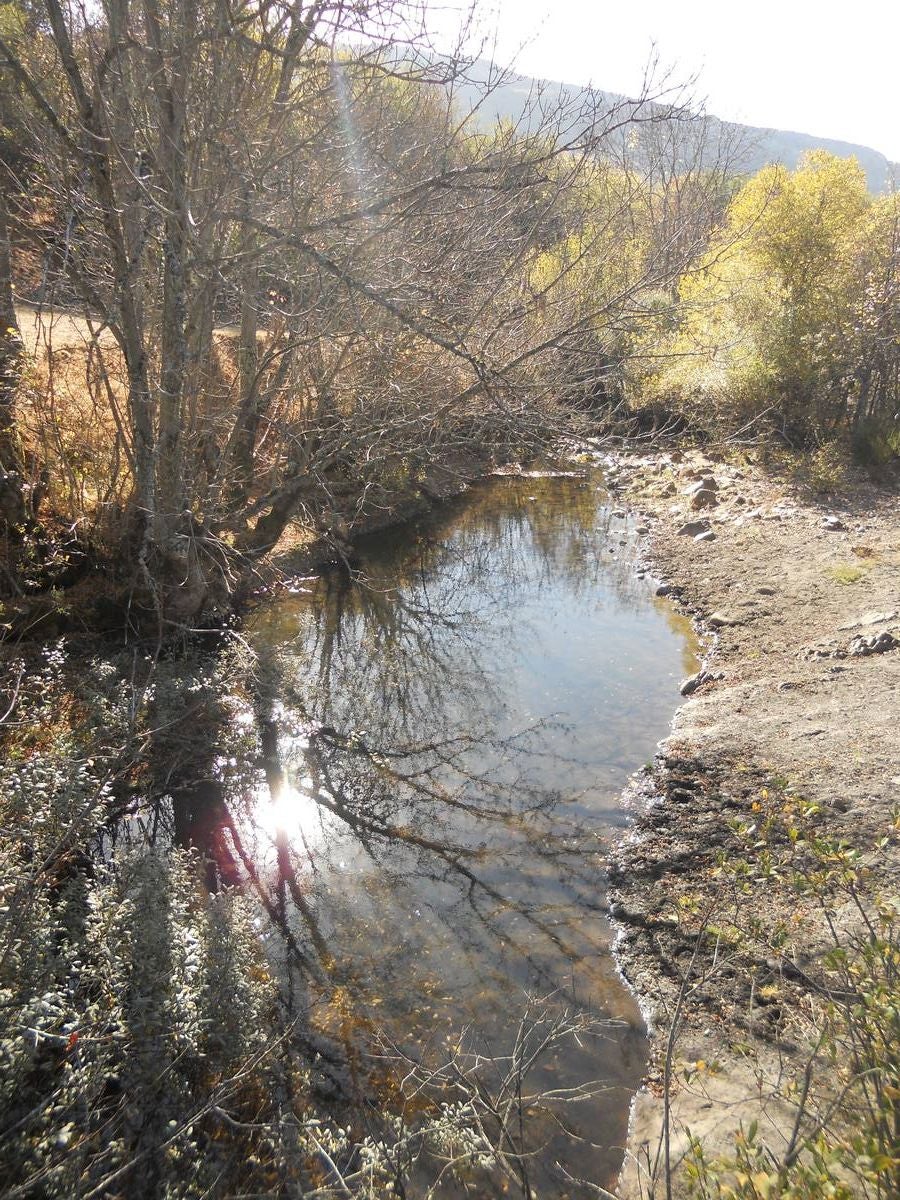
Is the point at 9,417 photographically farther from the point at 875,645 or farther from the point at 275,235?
the point at 875,645

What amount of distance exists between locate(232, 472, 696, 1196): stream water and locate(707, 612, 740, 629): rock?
50 cm

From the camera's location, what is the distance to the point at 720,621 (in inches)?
342

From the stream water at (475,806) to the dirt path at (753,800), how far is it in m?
0.27

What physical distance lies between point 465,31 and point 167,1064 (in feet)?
21.9

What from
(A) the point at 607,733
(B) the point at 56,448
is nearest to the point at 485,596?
(A) the point at 607,733

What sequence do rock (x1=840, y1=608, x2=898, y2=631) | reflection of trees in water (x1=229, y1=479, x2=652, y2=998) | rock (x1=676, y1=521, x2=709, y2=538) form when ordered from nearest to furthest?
reflection of trees in water (x1=229, y1=479, x2=652, y2=998)
rock (x1=840, y1=608, x2=898, y2=631)
rock (x1=676, y1=521, x2=709, y2=538)

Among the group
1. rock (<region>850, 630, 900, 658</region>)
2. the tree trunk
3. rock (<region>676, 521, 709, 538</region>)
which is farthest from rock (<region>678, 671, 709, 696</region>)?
the tree trunk

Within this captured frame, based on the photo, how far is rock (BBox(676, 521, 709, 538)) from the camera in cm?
1169

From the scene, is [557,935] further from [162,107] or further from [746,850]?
[162,107]

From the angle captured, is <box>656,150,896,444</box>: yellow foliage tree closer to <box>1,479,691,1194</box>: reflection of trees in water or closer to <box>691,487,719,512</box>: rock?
<box>691,487,719,512</box>: rock

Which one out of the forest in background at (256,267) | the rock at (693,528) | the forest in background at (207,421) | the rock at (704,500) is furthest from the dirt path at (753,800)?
the forest in background at (256,267)

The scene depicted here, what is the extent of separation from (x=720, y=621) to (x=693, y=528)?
3.43m

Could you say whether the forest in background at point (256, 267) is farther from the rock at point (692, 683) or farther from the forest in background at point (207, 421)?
the rock at point (692, 683)

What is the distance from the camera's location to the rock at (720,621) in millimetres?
8587
